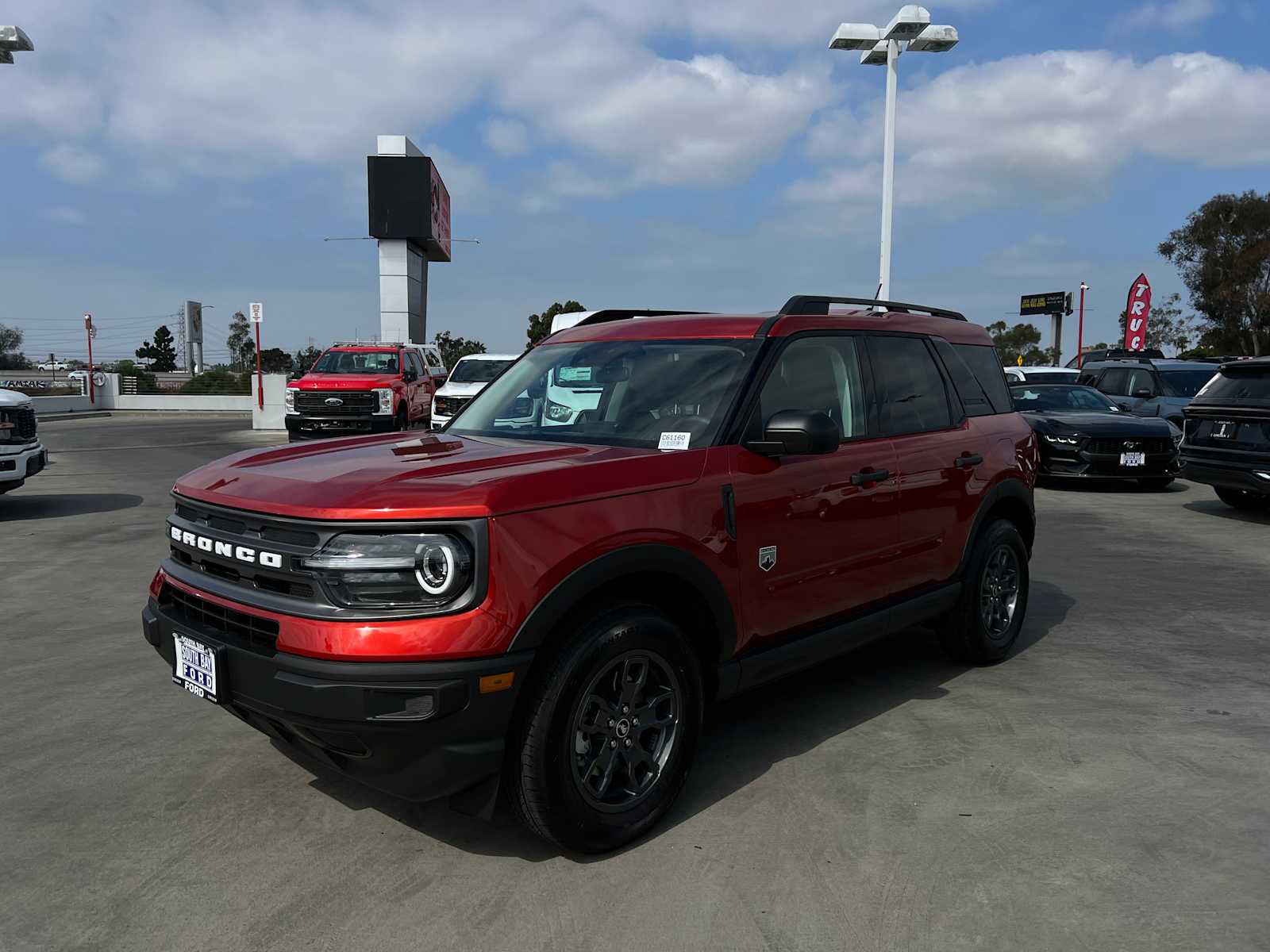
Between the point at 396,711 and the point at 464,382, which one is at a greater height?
the point at 464,382

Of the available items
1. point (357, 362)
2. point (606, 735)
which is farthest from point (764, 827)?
point (357, 362)

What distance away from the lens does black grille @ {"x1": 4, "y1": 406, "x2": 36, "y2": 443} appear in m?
10.1

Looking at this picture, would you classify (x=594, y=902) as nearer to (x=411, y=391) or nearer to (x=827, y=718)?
(x=827, y=718)

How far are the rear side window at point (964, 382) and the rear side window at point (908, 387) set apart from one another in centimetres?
13

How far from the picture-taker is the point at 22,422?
402 inches

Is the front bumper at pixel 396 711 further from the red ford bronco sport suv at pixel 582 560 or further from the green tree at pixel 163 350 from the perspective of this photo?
the green tree at pixel 163 350

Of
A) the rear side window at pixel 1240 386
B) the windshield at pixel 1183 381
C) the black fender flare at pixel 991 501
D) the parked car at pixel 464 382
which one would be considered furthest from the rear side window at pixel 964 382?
the windshield at pixel 1183 381

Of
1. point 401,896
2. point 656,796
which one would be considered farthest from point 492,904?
point 656,796

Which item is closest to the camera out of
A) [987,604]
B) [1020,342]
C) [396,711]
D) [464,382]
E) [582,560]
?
[396,711]

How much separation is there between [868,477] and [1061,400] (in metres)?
12.1

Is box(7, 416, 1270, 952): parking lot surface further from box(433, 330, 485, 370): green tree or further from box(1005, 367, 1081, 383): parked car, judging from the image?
box(433, 330, 485, 370): green tree

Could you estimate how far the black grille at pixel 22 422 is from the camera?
10.1 m

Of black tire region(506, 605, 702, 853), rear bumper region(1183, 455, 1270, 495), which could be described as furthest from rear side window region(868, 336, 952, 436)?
rear bumper region(1183, 455, 1270, 495)

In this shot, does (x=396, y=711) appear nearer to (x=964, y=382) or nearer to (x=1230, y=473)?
(x=964, y=382)
